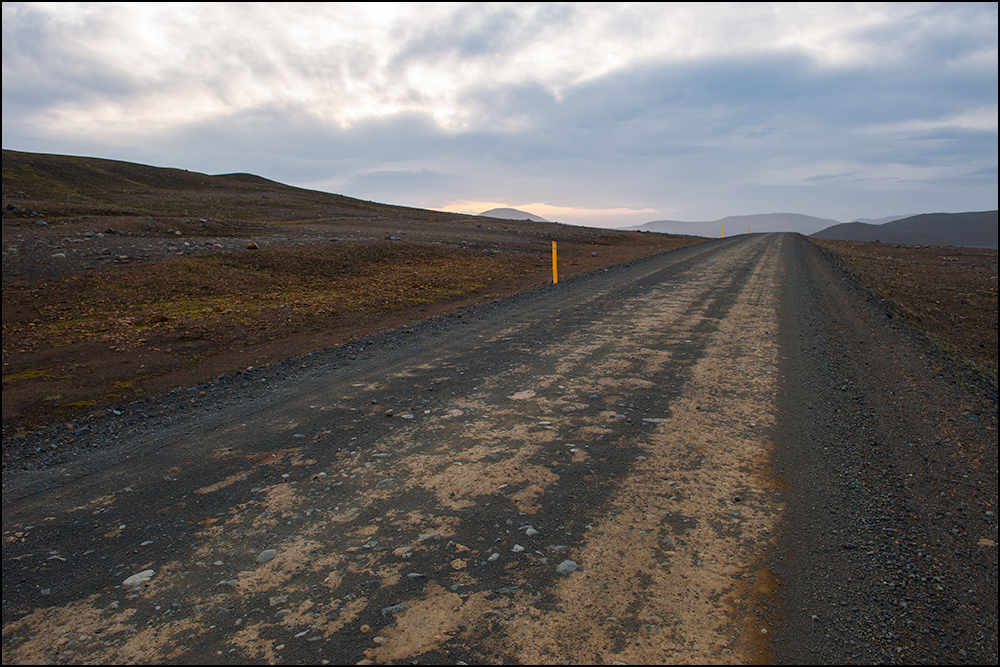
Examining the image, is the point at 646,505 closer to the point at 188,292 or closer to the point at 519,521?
the point at 519,521

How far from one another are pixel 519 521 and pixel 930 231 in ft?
282

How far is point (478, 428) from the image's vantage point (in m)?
4.88

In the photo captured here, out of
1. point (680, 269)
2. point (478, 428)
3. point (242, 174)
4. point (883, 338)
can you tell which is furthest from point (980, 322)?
point (242, 174)

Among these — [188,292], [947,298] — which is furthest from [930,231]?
[188,292]

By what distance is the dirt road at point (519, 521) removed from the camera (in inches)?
97.7

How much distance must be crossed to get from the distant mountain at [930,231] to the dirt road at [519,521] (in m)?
63.3

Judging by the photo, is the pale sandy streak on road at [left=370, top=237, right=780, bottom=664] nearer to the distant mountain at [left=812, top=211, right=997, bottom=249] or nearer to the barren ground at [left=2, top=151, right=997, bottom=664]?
the barren ground at [left=2, top=151, right=997, bottom=664]

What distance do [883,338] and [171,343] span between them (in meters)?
11.9

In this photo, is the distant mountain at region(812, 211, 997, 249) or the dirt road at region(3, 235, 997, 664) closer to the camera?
the dirt road at region(3, 235, 997, 664)

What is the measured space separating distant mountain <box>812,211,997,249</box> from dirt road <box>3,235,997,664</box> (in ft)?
208

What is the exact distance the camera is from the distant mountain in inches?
2318

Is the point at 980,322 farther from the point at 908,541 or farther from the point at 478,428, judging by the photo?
the point at 478,428

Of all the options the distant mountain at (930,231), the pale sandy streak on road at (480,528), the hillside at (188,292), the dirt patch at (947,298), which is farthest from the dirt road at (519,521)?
the distant mountain at (930,231)

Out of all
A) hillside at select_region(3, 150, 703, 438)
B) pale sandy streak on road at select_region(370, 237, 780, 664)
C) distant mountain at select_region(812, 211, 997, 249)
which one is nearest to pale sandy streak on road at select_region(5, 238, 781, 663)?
pale sandy streak on road at select_region(370, 237, 780, 664)
